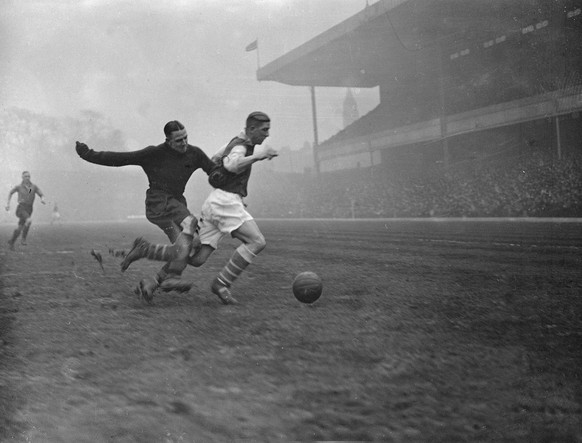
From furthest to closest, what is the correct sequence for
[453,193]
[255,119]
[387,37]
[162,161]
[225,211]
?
[387,37] → [453,193] → [162,161] → [225,211] → [255,119]

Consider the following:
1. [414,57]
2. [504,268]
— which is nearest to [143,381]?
[504,268]

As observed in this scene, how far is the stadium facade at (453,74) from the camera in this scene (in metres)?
27.5

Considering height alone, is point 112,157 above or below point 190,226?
above

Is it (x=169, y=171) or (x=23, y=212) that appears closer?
(x=169, y=171)

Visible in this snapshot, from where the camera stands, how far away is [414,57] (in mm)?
37438

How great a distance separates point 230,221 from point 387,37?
30203 millimetres

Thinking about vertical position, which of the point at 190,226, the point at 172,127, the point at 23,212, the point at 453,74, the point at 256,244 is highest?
the point at 453,74

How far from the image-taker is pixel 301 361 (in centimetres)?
363

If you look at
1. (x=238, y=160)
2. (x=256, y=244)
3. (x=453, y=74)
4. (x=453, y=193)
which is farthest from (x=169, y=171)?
(x=453, y=74)

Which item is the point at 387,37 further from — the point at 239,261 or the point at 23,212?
the point at 239,261

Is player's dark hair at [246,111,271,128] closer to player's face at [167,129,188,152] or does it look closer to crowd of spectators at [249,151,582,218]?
player's face at [167,129,188,152]

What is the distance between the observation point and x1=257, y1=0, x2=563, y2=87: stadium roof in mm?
28891

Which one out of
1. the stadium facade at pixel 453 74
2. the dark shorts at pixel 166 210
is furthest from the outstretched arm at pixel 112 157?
the stadium facade at pixel 453 74

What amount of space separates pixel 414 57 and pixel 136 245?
33989 millimetres
